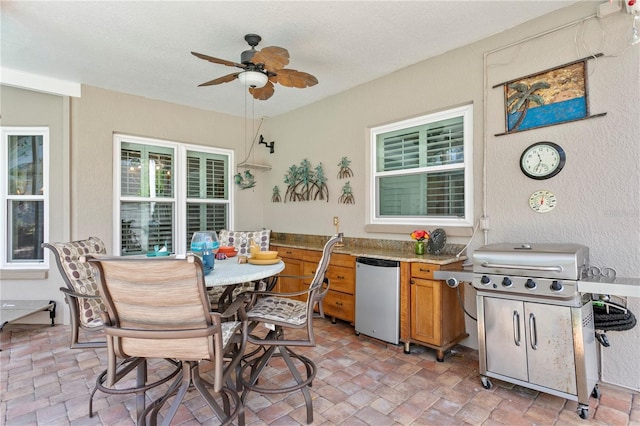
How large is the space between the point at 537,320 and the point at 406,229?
62.5 inches

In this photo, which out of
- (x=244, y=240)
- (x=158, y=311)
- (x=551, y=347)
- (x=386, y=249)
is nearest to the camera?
(x=158, y=311)

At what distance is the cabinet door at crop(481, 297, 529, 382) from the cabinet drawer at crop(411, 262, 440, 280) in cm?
51

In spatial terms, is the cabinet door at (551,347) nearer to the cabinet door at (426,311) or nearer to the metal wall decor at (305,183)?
the cabinet door at (426,311)

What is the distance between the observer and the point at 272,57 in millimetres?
2428

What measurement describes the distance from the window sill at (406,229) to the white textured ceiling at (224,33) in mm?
1743

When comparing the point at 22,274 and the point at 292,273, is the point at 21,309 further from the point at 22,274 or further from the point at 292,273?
the point at 292,273

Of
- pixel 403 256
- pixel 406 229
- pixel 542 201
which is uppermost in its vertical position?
pixel 542 201

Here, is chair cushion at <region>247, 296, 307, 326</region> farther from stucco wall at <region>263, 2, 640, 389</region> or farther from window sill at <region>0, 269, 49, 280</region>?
window sill at <region>0, 269, 49, 280</region>

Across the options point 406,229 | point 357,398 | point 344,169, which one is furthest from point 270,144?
point 357,398

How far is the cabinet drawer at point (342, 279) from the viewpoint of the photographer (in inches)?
138

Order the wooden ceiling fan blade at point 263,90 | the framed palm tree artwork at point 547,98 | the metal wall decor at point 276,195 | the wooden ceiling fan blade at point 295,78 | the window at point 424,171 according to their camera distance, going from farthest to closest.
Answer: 1. the metal wall decor at point 276,195
2. the window at point 424,171
3. the wooden ceiling fan blade at point 263,90
4. the wooden ceiling fan blade at point 295,78
5. the framed palm tree artwork at point 547,98

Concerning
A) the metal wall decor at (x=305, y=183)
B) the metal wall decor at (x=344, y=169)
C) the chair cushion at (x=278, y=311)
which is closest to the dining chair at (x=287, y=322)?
the chair cushion at (x=278, y=311)

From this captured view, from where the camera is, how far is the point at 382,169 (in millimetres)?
3967

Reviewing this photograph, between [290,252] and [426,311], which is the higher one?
[290,252]
